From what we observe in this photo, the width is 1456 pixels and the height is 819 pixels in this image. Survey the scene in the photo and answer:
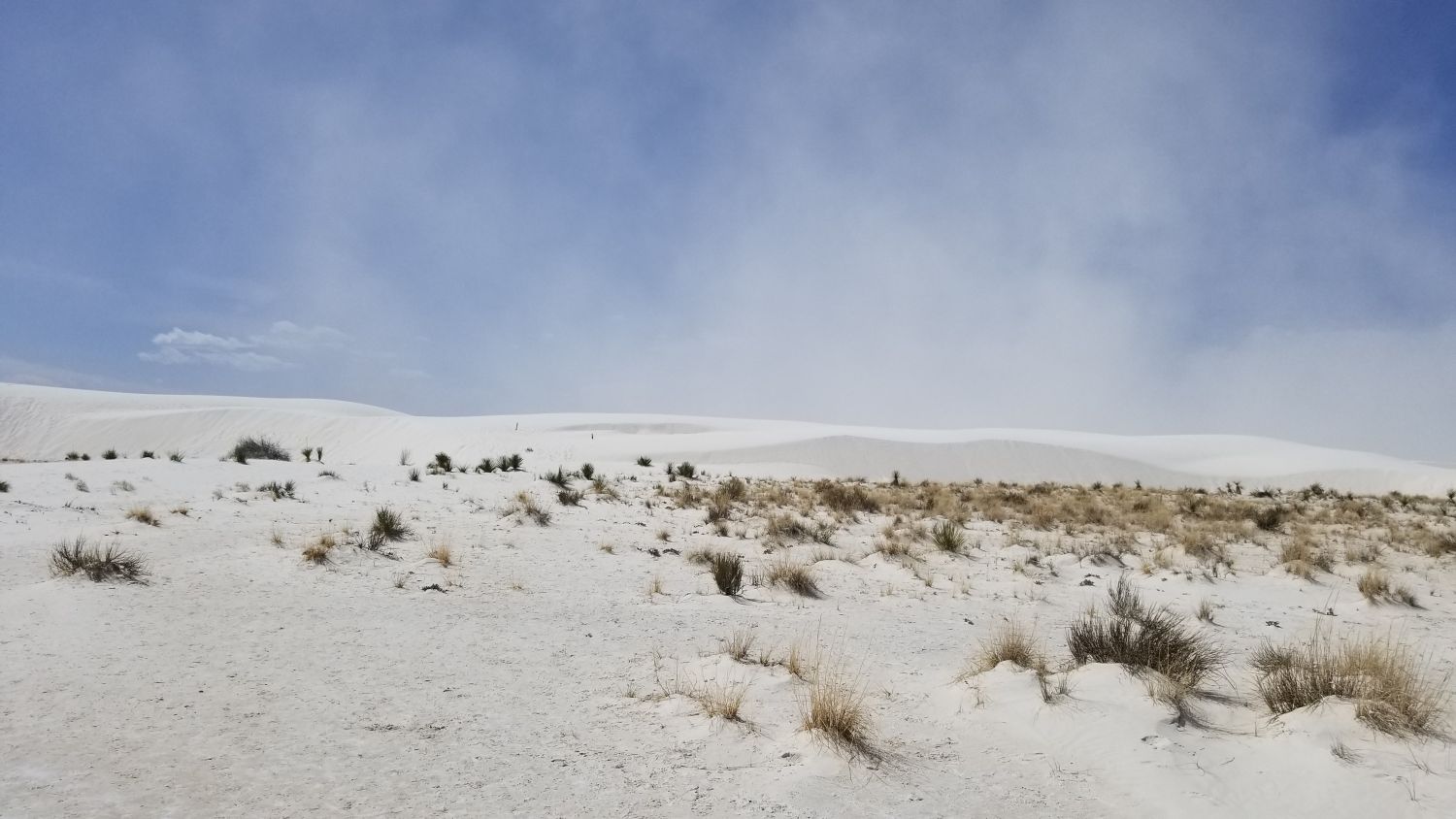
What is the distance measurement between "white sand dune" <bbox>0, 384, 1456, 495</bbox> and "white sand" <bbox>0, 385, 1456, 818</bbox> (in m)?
28.3

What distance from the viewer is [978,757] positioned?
3.57m

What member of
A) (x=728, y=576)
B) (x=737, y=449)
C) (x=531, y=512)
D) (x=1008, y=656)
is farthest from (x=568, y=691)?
(x=737, y=449)

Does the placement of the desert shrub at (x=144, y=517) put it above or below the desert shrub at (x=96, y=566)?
above

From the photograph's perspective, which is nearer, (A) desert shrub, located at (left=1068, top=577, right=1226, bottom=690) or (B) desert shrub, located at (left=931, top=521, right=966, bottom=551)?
(A) desert shrub, located at (left=1068, top=577, right=1226, bottom=690)

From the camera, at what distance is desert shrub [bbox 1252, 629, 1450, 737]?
3.51 m

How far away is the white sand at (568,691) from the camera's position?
3061 millimetres

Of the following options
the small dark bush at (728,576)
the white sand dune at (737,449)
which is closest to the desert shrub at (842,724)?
the small dark bush at (728,576)

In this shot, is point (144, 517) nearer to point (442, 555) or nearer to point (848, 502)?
point (442, 555)

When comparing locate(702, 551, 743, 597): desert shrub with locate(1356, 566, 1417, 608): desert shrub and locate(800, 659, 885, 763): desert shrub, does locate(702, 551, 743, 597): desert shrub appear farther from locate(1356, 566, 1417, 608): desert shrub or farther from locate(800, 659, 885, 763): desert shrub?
locate(1356, 566, 1417, 608): desert shrub

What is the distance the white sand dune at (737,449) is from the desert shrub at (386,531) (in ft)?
90.6

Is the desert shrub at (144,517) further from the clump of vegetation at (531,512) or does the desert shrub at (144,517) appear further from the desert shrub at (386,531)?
the clump of vegetation at (531,512)

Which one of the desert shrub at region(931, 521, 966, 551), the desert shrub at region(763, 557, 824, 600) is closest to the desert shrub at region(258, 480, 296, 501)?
the desert shrub at region(763, 557, 824, 600)

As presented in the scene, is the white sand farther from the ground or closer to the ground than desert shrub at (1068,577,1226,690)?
closer to the ground

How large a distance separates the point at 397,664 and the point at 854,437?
44437mm
